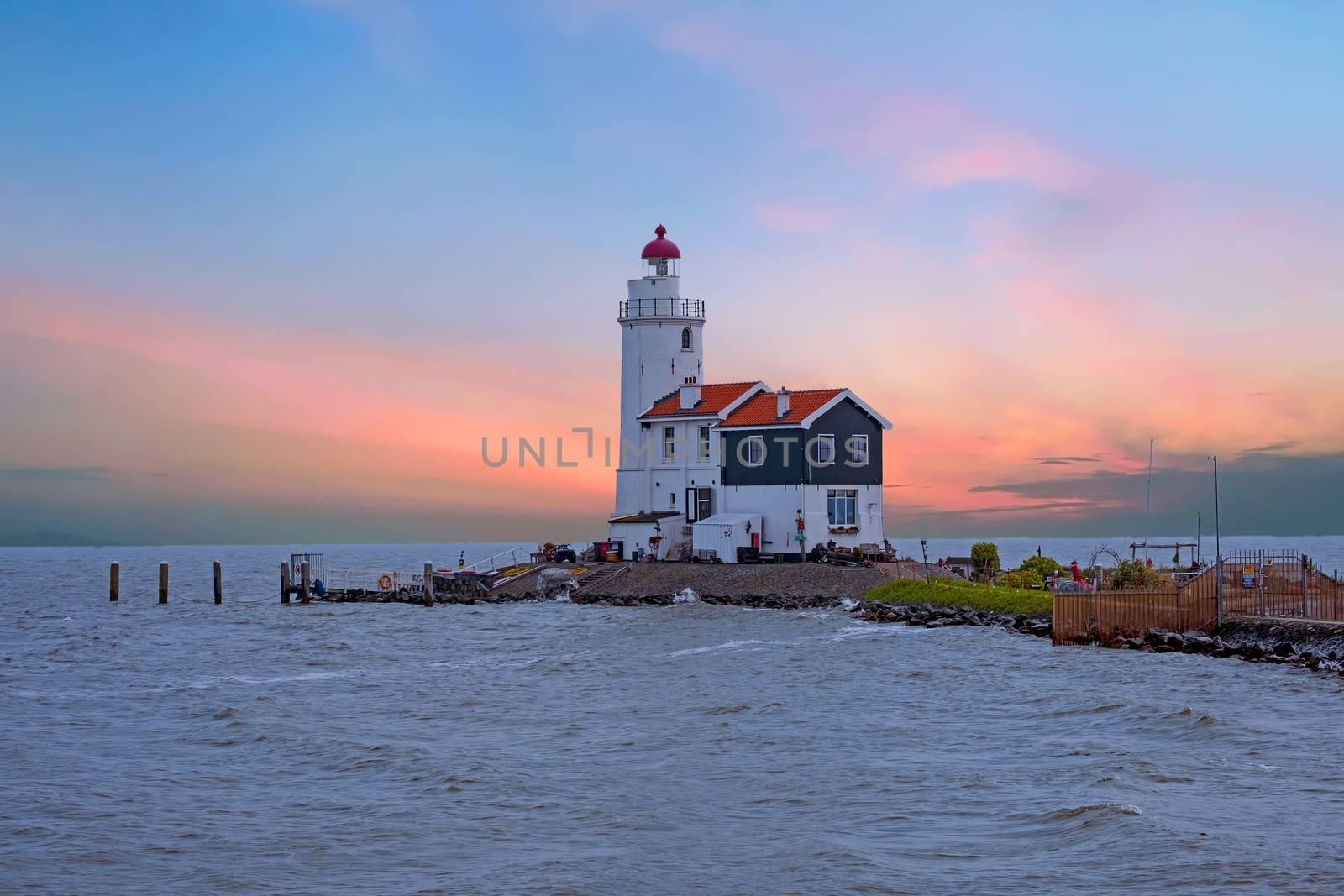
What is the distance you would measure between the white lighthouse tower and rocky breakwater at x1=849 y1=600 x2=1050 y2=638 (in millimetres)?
17228

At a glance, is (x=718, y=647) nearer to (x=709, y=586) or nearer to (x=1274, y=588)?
(x=709, y=586)

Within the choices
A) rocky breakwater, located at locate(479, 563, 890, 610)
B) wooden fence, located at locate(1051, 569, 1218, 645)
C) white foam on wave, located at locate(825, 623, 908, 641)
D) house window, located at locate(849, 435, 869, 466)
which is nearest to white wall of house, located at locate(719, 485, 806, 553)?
rocky breakwater, located at locate(479, 563, 890, 610)

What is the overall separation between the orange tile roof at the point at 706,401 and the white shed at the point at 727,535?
5.21m

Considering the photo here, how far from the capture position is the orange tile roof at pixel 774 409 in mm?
52125

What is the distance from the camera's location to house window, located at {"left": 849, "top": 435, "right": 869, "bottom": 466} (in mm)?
52656

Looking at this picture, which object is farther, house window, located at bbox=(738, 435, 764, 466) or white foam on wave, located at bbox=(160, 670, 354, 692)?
house window, located at bbox=(738, 435, 764, 466)

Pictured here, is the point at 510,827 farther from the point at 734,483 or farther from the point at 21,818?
the point at 734,483

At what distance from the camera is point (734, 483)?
53188 millimetres

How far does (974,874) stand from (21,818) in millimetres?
11845

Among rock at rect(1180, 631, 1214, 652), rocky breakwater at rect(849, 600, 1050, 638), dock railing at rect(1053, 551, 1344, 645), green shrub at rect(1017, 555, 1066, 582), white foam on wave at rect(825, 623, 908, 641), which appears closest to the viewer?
rock at rect(1180, 631, 1214, 652)

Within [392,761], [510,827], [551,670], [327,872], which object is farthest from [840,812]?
[551,670]

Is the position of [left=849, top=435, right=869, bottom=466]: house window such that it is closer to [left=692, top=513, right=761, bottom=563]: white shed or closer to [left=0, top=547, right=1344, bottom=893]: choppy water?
[left=692, top=513, right=761, bottom=563]: white shed

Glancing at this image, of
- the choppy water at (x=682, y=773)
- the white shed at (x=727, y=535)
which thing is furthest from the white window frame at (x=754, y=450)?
the choppy water at (x=682, y=773)

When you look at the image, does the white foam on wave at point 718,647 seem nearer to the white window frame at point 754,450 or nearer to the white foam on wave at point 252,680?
the white foam on wave at point 252,680
